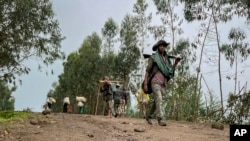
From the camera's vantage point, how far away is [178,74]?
94.7ft

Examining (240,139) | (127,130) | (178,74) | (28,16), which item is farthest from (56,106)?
(240,139)

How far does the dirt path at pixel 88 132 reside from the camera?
800 centimetres

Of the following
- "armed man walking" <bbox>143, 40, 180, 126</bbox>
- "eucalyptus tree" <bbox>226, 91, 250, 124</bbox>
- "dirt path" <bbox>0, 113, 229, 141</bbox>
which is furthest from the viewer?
"eucalyptus tree" <bbox>226, 91, 250, 124</bbox>

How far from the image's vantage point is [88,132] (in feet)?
28.2

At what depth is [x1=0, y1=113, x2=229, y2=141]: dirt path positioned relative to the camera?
26.2 ft

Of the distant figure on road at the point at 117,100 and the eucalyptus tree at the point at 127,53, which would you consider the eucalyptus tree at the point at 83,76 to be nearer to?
the eucalyptus tree at the point at 127,53

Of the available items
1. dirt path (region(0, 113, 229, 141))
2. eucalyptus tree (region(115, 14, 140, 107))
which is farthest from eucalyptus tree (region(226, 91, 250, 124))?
eucalyptus tree (region(115, 14, 140, 107))

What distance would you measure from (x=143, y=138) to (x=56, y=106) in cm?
3908

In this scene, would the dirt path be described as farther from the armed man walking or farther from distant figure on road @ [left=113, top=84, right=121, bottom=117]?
distant figure on road @ [left=113, top=84, right=121, bottom=117]

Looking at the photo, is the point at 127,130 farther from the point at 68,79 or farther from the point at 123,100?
the point at 68,79

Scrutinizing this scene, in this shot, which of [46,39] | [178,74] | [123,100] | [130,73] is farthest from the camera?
[130,73]

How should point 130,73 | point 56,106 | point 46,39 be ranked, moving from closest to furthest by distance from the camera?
point 46,39, point 130,73, point 56,106

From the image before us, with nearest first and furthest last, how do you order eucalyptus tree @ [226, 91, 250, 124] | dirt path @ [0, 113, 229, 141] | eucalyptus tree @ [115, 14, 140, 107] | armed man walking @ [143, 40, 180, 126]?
1. dirt path @ [0, 113, 229, 141]
2. armed man walking @ [143, 40, 180, 126]
3. eucalyptus tree @ [226, 91, 250, 124]
4. eucalyptus tree @ [115, 14, 140, 107]

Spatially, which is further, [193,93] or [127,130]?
[193,93]
